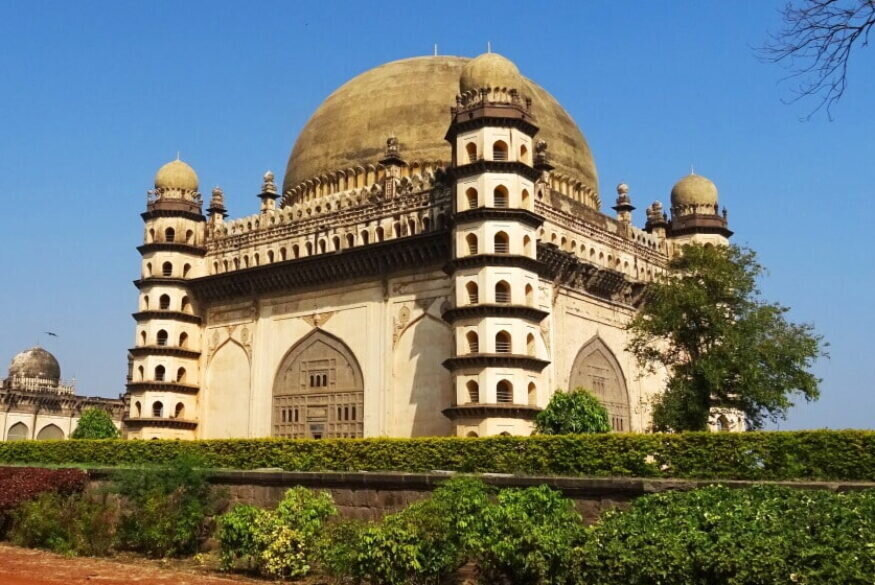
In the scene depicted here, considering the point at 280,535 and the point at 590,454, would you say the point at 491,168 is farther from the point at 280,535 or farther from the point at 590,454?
the point at 280,535

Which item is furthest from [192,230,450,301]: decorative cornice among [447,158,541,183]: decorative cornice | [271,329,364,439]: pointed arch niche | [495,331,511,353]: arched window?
[495,331,511,353]: arched window

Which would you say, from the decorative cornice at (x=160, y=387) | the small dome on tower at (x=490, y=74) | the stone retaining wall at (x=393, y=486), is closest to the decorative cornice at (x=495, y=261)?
the small dome on tower at (x=490, y=74)

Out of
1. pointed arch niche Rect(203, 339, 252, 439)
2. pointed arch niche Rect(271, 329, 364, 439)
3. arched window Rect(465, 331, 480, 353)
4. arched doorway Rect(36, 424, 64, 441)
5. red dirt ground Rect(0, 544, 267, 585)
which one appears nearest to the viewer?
red dirt ground Rect(0, 544, 267, 585)

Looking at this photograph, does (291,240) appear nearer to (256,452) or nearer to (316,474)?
(256,452)

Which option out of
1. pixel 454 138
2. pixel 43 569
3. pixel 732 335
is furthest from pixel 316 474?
pixel 454 138

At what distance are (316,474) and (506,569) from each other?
238 inches

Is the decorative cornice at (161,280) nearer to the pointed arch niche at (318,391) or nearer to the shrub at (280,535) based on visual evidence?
the pointed arch niche at (318,391)

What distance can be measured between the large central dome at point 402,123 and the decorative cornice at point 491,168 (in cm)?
669

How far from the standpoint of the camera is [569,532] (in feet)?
38.6

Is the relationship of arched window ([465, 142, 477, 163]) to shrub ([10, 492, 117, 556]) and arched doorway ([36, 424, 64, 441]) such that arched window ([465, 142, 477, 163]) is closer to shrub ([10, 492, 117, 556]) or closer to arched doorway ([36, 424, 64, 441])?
shrub ([10, 492, 117, 556])

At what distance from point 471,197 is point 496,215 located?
57.4 inches

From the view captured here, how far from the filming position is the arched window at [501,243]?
2970 centimetres

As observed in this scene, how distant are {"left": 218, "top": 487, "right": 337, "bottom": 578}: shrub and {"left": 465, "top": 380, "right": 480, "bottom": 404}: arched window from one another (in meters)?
13.0

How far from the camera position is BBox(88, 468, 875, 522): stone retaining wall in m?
13.5
